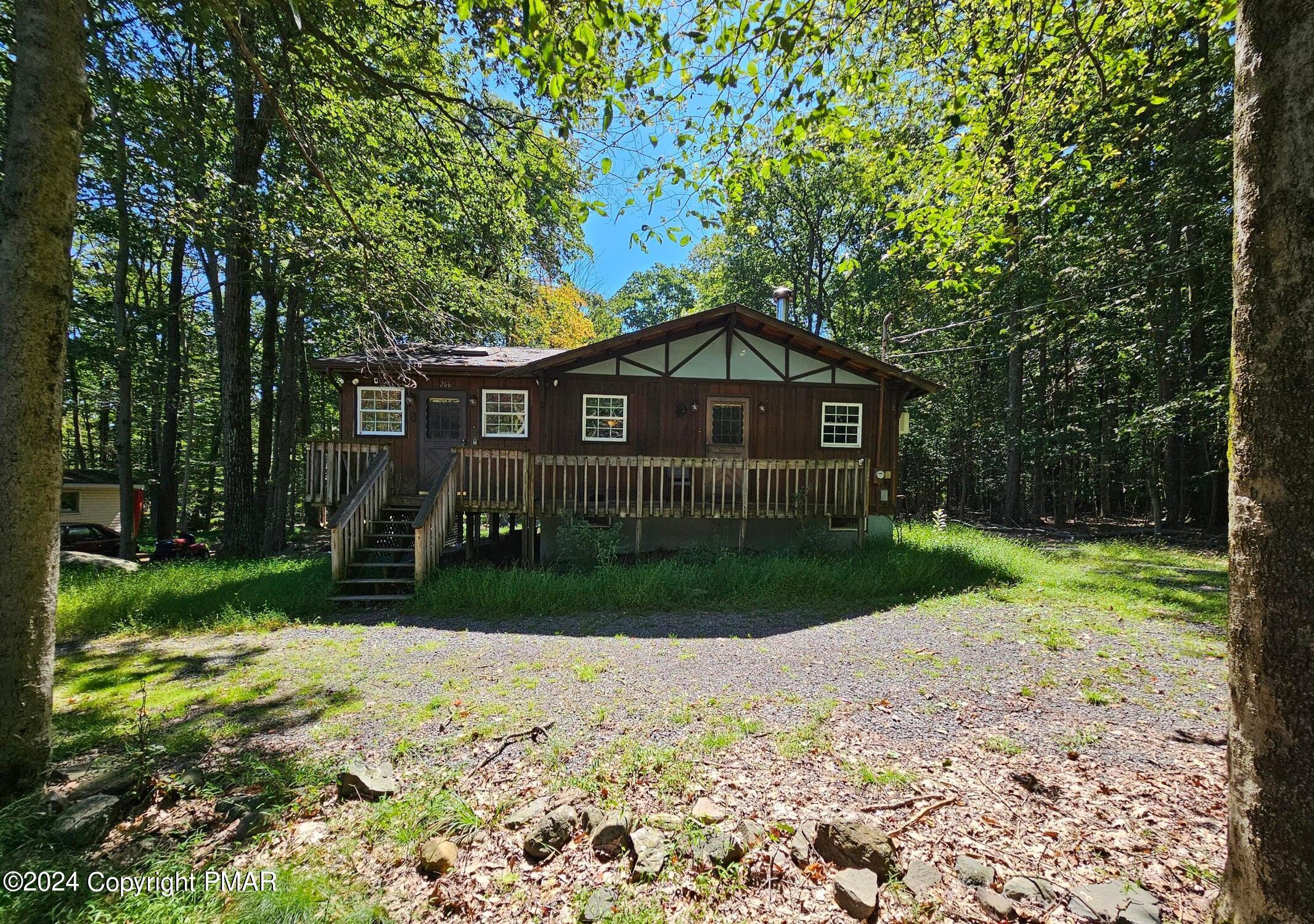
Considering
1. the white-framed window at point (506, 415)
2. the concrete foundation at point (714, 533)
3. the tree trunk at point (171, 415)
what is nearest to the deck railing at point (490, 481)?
the concrete foundation at point (714, 533)

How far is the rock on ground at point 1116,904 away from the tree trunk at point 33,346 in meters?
5.50

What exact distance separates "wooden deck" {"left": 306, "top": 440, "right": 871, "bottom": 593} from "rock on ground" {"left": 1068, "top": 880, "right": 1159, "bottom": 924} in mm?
6975

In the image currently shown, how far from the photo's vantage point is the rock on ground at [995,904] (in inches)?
81.7

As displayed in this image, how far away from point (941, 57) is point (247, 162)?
42.6 ft

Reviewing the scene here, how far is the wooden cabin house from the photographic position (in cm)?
1030

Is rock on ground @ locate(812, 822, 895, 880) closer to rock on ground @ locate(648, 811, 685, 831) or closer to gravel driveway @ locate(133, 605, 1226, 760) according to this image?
rock on ground @ locate(648, 811, 685, 831)

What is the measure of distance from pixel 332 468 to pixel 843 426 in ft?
37.6

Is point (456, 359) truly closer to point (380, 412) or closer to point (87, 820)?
point (380, 412)

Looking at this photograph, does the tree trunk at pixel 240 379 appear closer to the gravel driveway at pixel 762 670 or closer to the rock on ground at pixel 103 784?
the gravel driveway at pixel 762 670

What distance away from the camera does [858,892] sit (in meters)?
2.14

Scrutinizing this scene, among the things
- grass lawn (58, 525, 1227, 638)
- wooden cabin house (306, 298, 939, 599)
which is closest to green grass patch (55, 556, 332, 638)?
grass lawn (58, 525, 1227, 638)

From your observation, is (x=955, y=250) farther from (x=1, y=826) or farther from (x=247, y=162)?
(x=247, y=162)

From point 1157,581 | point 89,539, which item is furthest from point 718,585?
point 89,539

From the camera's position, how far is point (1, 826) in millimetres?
2457
